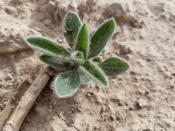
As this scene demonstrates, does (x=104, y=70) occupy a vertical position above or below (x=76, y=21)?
below

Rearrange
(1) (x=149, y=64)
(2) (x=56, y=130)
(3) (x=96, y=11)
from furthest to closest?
(3) (x=96, y=11), (1) (x=149, y=64), (2) (x=56, y=130)

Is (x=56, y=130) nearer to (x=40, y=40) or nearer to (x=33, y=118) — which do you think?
(x=33, y=118)

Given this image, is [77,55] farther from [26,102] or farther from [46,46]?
[26,102]

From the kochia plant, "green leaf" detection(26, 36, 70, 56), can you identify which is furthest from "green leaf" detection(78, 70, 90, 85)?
"green leaf" detection(26, 36, 70, 56)

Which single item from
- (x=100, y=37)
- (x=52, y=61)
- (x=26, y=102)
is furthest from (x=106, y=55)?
(x=26, y=102)

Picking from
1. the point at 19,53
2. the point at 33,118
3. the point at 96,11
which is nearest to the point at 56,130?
the point at 33,118

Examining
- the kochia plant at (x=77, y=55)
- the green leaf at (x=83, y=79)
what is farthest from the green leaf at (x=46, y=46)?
the green leaf at (x=83, y=79)

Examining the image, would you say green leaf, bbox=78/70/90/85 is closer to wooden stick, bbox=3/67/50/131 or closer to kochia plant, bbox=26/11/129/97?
kochia plant, bbox=26/11/129/97
